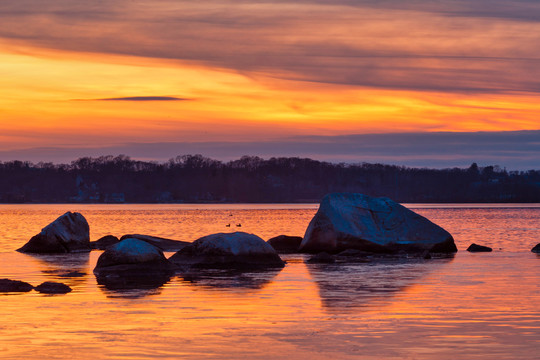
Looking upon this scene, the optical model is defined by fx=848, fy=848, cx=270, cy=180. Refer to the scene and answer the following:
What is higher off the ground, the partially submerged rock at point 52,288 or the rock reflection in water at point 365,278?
the partially submerged rock at point 52,288

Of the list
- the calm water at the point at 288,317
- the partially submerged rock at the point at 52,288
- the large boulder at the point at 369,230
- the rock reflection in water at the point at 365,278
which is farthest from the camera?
the large boulder at the point at 369,230

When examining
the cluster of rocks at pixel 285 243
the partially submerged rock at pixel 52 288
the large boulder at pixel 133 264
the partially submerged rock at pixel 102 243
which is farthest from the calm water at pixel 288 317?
the partially submerged rock at pixel 102 243

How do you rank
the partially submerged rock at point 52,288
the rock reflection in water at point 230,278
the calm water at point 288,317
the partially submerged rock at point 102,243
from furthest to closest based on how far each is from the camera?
the partially submerged rock at point 102,243, the rock reflection in water at point 230,278, the partially submerged rock at point 52,288, the calm water at point 288,317

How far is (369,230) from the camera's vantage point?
34938 mm

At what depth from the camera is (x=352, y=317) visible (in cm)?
1551

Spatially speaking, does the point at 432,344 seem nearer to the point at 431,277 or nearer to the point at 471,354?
the point at 471,354

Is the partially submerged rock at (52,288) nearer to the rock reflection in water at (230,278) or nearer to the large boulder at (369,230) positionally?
the rock reflection in water at (230,278)

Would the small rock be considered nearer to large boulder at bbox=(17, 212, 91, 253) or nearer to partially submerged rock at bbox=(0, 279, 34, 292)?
partially submerged rock at bbox=(0, 279, 34, 292)

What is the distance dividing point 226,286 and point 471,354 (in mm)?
10296

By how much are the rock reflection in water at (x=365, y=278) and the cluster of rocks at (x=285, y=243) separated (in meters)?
1.99

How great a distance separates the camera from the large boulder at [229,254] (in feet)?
92.2

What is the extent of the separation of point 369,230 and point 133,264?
1254 centimetres

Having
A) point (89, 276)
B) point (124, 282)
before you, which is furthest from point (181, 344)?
point (89, 276)

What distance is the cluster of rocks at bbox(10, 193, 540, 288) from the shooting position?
84.6 feet
